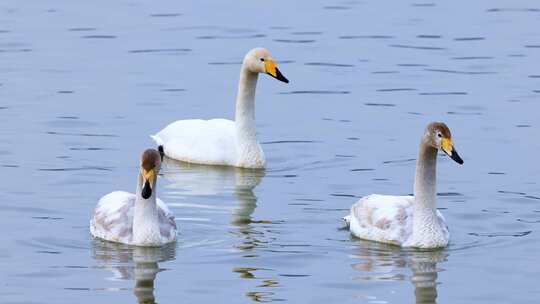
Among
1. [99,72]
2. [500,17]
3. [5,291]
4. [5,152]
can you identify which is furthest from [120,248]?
[500,17]

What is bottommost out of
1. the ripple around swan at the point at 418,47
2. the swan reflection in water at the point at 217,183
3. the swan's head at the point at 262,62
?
the swan reflection in water at the point at 217,183

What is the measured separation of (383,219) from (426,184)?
60 centimetres

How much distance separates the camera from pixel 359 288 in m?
15.9

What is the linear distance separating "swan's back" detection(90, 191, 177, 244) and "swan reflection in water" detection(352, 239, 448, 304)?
1.81 m

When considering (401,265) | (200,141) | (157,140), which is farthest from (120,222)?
(157,140)

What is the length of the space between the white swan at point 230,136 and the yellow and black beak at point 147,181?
15.3 feet

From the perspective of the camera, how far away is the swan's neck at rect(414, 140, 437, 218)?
17.4 meters

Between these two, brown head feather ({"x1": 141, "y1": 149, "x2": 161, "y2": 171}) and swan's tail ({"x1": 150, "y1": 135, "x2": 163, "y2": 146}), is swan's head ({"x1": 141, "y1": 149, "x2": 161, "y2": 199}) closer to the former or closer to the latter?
brown head feather ({"x1": 141, "y1": 149, "x2": 161, "y2": 171})

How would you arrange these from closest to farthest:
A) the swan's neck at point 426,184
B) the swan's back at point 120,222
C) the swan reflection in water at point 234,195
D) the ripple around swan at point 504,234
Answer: the swan reflection in water at point 234,195 → the swan's neck at point 426,184 → the swan's back at point 120,222 → the ripple around swan at point 504,234

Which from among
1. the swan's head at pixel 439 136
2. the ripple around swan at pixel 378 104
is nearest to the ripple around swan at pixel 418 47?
the ripple around swan at pixel 378 104

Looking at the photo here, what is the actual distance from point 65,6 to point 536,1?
8447mm

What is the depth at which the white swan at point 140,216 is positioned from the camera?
17.0m

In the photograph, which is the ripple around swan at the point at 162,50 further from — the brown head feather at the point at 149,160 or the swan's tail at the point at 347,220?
the brown head feather at the point at 149,160

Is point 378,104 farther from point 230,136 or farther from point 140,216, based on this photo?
point 140,216
